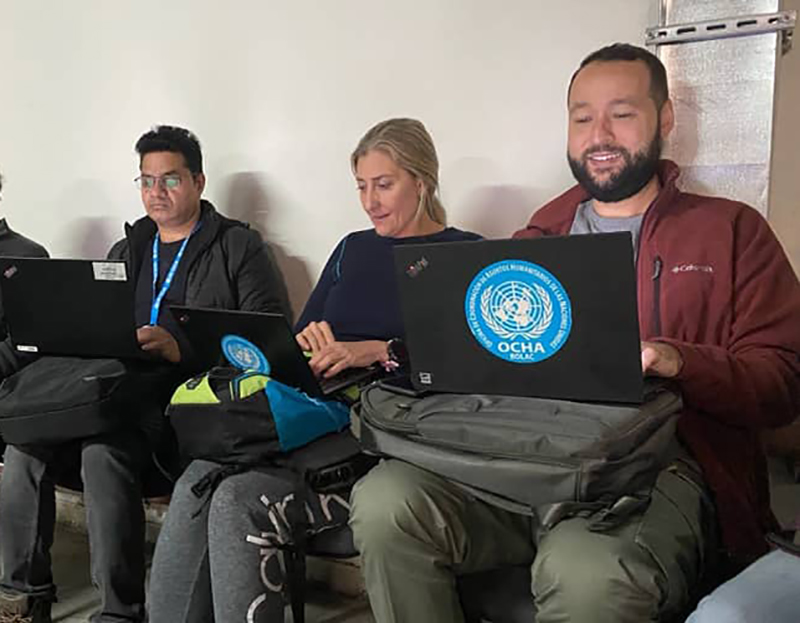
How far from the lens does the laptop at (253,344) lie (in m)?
1.29

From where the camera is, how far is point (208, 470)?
138 centimetres

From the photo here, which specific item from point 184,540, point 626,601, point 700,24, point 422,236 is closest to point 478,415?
point 626,601

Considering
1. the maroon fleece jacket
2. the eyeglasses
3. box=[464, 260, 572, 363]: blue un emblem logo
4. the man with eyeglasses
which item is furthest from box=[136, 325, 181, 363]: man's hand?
the maroon fleece jacket

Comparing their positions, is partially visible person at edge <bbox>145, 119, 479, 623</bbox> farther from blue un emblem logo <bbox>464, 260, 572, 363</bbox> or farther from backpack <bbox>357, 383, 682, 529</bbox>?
blue un emblem logo <bbox>464, 260, 572, 363</bbox>

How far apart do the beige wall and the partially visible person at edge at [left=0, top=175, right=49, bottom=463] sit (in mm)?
1554

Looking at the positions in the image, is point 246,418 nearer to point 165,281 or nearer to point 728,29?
point 165,281

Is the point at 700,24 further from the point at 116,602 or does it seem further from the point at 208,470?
the point at 116,602

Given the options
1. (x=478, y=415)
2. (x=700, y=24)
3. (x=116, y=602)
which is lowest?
(x=116, y=602)

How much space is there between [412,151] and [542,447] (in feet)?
2.91

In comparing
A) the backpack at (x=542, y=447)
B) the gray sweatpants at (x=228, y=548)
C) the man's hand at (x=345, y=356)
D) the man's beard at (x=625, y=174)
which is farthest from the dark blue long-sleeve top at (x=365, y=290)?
the backpack at (x=542, y=447)

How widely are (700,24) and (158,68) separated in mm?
1504

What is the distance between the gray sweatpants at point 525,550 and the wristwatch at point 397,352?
396 mm

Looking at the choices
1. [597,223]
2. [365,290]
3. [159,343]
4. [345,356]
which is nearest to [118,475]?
[159,343]

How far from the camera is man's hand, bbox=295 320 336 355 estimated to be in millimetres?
1546
